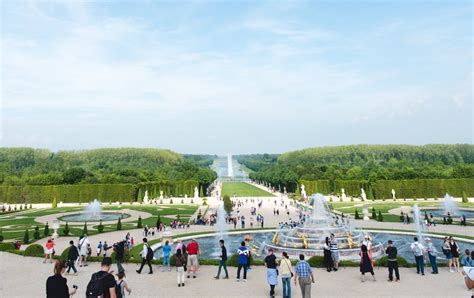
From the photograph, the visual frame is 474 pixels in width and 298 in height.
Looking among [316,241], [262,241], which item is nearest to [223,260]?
[316,241]

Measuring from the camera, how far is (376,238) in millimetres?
28922

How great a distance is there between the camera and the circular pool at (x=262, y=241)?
23.1m

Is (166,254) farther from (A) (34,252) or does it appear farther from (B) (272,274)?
(A) (34,252)

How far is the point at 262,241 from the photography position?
28.5 meters

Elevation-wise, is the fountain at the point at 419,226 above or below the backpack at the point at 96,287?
below

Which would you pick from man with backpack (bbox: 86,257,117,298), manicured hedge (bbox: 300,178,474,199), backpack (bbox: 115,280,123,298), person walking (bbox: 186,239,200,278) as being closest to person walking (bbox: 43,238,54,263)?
person walking (bbox: 186,239,200,278)

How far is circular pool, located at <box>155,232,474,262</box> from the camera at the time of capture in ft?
75.9

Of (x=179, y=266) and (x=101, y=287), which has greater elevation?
(x=101, y=287)

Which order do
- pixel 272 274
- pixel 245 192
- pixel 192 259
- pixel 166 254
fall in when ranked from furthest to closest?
pixel 245 192, pixel 166 254, pixel 192 259, pixel 272 274

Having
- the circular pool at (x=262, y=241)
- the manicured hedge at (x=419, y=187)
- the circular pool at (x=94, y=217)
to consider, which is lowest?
the circular pool at (x=262, y=241)

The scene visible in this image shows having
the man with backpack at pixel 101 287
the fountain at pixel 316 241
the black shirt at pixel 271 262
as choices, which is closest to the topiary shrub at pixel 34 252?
the fountain at pixel 316 241

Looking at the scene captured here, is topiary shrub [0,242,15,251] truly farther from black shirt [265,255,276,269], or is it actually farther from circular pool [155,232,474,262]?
black shirt [265,255,276,269]

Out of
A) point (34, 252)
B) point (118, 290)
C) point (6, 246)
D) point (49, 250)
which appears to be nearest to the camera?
point (118, 290)

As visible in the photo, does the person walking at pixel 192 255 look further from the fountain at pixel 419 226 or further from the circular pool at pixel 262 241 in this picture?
the fountain at pixel 419 226
